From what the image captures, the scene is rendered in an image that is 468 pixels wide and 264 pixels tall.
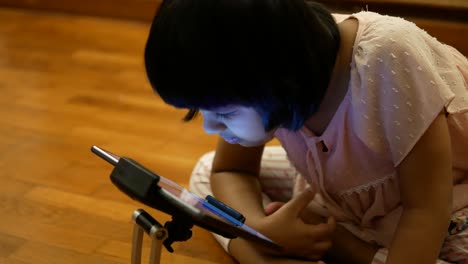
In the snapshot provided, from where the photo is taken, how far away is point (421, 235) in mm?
753

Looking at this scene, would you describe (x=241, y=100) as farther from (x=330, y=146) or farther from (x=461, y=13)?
(x=461, y=13)

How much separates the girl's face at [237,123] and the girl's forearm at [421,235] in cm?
20

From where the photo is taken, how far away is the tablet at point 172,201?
1.96ft

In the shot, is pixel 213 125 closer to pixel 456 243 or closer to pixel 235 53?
pixel 235 53

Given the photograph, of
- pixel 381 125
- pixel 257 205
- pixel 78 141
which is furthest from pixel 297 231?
pixel 78 141

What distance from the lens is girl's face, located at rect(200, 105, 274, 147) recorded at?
0.70 m

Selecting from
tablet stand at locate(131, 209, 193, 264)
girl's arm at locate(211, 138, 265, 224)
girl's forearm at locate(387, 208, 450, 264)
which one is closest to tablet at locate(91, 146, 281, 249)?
tablet stand at locate(131, 209, 193, 264)

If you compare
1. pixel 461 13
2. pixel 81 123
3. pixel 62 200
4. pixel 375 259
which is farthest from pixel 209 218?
pixel 461 13

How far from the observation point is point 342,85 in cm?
79

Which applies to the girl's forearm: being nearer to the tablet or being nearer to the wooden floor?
the tablet

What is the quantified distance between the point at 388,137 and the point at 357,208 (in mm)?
195

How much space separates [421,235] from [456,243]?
5.6 inches

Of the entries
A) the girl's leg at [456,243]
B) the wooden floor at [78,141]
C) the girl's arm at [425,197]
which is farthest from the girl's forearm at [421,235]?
the wooden floor at [78,141]

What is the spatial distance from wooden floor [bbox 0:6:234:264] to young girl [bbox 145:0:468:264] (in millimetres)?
195
